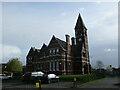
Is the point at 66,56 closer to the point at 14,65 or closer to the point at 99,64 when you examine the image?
the point at 14,65

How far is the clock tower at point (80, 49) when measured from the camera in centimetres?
4400

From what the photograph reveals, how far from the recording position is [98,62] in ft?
287

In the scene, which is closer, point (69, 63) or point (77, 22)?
point (69, 63)

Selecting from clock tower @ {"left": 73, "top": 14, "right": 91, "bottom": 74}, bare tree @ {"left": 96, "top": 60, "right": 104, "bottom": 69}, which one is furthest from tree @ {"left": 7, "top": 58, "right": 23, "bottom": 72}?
bare tree @ {"left": 96, "top": 60, "right": 104, "bottom": 69}

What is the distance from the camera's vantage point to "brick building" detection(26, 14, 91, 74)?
41.1 metres

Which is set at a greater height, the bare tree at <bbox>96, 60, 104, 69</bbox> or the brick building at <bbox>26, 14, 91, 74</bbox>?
the brick building at <bbox>26, 14, 91, 74</bbox>

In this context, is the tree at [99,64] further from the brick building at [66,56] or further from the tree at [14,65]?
the tree at [14,65]

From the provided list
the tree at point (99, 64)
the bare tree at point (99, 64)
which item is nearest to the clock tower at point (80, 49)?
the tree at point (99, 64)

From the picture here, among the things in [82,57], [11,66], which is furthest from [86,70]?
[11,66]

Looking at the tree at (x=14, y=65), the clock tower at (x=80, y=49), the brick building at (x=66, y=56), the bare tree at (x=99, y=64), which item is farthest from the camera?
the bare tree at (x=99, y=64)

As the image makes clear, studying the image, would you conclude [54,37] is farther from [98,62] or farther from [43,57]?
[98,62]

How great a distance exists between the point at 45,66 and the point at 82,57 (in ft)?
32.6

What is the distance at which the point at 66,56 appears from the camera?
4175 cm

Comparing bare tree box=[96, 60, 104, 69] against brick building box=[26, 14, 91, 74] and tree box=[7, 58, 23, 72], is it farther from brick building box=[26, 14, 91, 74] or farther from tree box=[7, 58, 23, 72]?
tree box=[7, 58, 23, 72]
